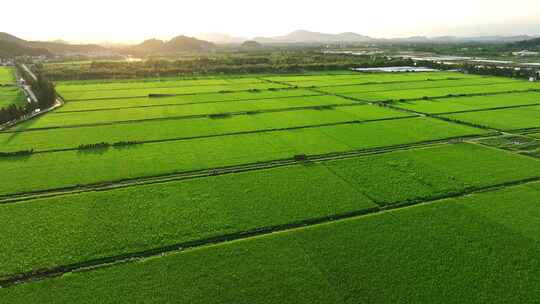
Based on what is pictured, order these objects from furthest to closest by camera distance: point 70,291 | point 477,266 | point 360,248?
point 360,248 → point 477,266 → point 70,291

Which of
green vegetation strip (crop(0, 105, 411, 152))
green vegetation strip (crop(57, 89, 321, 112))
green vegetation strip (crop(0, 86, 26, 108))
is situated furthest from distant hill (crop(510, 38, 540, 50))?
green vegetation strip (crop(0, 86, 26, 108))

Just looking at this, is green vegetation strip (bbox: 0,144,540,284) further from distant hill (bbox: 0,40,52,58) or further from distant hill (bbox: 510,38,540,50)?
distant hill (bbox: 510,38,540,50)

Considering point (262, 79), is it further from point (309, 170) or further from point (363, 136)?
point (309, 170)

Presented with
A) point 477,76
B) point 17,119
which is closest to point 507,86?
point 477,76

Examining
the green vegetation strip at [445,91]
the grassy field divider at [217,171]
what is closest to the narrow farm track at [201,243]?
the grassy field divider at [217,171]

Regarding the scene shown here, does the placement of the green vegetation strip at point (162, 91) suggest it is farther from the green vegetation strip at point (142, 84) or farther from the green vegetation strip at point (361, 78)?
the green vegetation strip at point (361, 78)

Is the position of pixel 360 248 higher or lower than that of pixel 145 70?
lower

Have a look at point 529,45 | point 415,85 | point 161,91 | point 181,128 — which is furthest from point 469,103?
point 529,45

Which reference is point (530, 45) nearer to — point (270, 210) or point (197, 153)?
point (197, 153)
